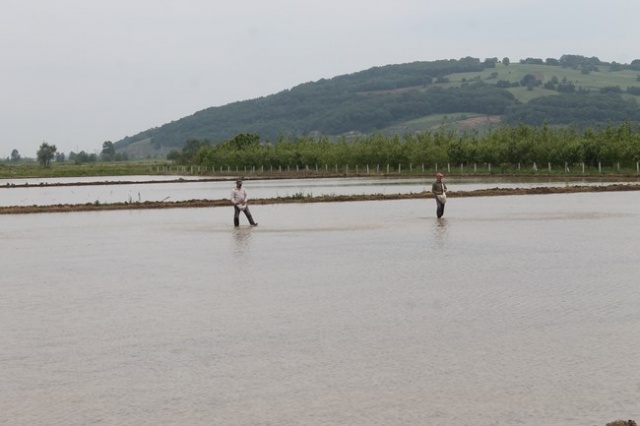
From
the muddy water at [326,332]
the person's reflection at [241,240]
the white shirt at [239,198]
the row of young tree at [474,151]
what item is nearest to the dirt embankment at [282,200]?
the white shirt at [239,198]

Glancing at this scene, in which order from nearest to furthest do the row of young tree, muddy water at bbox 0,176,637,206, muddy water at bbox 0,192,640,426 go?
1. muddy water at bbox 0,192,640,426
2. muddy water at bbox 0,176,637,206
3. the row of young tree

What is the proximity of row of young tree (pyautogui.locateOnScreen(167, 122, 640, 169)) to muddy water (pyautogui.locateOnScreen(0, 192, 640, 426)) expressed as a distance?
53.7 metres

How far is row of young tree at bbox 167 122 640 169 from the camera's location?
251 feet

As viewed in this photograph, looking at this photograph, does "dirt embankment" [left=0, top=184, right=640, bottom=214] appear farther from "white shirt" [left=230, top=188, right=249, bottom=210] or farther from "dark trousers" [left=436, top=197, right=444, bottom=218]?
"dark trousers" [left=436, top=197, right=444, bottom=218]

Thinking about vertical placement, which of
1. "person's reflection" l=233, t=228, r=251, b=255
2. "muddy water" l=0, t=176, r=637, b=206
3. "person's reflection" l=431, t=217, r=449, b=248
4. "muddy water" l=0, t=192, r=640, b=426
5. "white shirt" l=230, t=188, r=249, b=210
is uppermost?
"white shirt" l=230, t=188, r=249, b=210

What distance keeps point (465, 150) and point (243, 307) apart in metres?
79.3

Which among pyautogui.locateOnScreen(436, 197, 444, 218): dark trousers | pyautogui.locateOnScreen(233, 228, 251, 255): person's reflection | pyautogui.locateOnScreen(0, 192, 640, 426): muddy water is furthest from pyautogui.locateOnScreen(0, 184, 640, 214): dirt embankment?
pyautogui.locateOnScreen(0, 192, 640, 426): muddy water

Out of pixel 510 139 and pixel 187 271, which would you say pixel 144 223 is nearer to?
pixel 187 271

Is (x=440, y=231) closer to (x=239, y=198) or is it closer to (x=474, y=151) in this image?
(x=239, y=198)

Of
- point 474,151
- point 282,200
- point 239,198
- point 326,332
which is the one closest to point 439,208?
point 239,198

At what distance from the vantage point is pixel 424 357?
427 inches

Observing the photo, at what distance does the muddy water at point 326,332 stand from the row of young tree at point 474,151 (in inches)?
2115

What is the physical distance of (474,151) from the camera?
90875 mm

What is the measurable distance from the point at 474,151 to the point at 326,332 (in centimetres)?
8010
